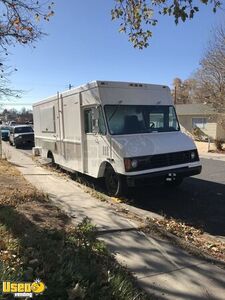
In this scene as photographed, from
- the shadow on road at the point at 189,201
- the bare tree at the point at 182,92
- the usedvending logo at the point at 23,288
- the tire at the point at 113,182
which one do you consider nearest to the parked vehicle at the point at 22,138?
the shadow on road at the point at 189,201

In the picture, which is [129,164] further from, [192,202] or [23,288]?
[23,288]

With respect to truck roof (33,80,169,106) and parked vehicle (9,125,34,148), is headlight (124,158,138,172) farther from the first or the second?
parked vehicle (9,125,34,148)

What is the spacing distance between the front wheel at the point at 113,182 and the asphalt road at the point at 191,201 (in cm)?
37

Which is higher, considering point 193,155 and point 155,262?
point 193,155

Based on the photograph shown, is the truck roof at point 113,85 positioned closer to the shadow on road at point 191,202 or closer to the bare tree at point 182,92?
the shadow on road at point 191,202

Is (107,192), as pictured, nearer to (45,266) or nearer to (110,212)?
(110,212)

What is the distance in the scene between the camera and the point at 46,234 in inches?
193

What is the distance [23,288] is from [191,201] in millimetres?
5900

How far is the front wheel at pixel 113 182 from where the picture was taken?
824 centimetres

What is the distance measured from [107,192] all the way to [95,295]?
591 cm

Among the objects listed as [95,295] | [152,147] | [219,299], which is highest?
[152,147]

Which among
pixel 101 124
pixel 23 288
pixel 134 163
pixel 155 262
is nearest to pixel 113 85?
pixel 101 124

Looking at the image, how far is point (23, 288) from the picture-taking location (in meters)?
3.10

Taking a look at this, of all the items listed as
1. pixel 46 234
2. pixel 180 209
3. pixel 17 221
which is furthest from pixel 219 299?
pixel 180 209
